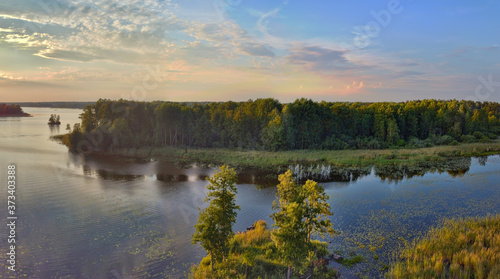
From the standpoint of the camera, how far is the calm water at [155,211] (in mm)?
17516

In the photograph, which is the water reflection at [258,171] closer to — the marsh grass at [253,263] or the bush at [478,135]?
the marsh grass at [253,263]

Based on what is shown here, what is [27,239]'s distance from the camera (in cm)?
2014

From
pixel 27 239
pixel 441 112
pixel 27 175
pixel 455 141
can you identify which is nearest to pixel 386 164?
pixel 455 141

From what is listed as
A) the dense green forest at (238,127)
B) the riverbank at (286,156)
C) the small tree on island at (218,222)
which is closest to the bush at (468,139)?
the dense green forest at (238,127)

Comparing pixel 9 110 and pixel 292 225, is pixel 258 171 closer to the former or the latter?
pixel 292 225

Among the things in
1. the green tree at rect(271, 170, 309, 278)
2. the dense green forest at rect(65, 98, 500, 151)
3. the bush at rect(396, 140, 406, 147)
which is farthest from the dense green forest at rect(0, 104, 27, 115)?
the green tree at rect(271, 170, 309, 278)

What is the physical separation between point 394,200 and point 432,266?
13.5m

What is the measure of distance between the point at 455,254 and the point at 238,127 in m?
46.5

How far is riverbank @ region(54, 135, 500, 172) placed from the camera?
156 feet

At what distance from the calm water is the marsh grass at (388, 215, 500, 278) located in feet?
4.39

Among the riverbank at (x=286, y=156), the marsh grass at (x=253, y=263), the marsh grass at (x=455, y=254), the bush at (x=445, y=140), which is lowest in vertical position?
the marsh grass at (x=253, y=263)

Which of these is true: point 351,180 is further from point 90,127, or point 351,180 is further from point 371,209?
point 90,127

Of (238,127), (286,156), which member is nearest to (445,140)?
(286,156)

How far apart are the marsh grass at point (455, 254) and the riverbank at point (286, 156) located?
2494cm
